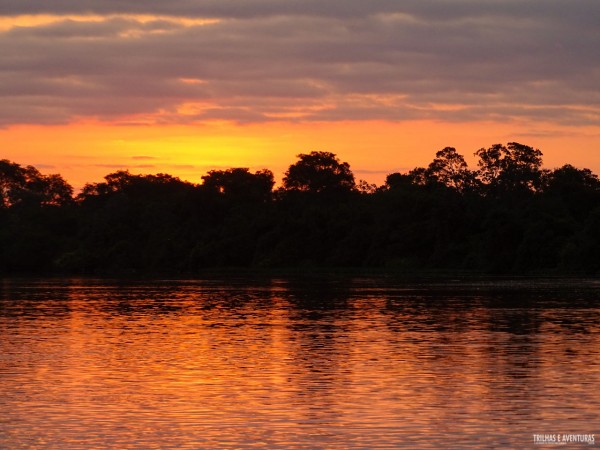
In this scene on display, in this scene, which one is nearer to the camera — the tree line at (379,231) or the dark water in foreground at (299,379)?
the dark water in foreground at (299,379)

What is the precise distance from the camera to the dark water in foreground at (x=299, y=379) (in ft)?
78.6

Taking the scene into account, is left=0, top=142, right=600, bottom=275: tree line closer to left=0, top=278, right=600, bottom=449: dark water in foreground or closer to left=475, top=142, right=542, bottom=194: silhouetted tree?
left=475, top=142, right=542, bottom=194: silhouetted tree

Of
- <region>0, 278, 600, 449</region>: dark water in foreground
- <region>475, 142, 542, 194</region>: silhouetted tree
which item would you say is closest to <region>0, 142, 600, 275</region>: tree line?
<region>475, 142, 542, 194</region>: silhouetted tree

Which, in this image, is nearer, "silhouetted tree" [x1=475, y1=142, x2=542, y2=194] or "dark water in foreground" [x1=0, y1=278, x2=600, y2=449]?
"dark water in foreground" [x1=0, y1=278, x2=600, y2=449]

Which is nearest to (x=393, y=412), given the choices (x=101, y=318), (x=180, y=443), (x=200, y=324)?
(x=180, y=443)

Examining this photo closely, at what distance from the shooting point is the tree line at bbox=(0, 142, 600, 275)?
14279 cm

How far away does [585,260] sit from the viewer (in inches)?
5251

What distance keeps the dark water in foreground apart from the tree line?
80214 mm

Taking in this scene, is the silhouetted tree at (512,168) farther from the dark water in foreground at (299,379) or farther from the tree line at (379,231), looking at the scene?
the dark water in foreground at (299,379)

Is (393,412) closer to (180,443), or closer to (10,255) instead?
(180,443)

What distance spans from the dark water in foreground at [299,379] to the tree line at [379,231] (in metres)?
80.2

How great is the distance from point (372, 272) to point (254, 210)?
39803 mm

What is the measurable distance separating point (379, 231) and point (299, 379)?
133 metres

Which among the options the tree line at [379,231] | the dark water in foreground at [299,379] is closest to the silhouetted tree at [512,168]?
the tree line at [379,231]
